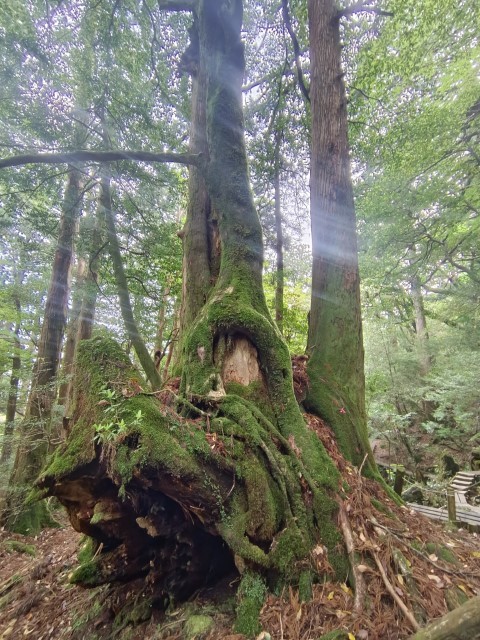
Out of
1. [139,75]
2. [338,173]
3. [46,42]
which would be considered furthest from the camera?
[139,75]

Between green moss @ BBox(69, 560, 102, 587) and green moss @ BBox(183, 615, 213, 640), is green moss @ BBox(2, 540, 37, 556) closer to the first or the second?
green moss @ BBox(69, 560, 102, 587)

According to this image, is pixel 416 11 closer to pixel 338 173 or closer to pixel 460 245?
pixel 338 173

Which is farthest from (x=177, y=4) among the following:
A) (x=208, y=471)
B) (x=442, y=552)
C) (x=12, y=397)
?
(x=12, y=397)

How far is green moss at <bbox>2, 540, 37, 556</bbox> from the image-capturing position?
5.08 meters

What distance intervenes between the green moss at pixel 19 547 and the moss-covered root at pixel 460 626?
6.06 m

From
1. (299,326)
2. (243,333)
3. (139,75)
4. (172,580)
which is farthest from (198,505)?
(139,75)

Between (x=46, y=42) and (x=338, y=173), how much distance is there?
619 cm

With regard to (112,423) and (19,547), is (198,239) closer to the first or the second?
(112,423)

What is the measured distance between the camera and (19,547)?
203 inches

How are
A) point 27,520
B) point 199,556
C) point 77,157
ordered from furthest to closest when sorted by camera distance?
point 27,520 < point 77,157 < point 199,556

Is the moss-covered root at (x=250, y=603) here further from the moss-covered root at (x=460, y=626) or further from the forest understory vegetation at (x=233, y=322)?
the moss-covered root at (x=460, y=626)

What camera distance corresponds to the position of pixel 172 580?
2320 mm

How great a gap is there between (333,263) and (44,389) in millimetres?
5837

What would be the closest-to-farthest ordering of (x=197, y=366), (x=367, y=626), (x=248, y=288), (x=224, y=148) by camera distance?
(x=367, y=626), (x=197, y=366), (x=248, y=288), (x=224, y=148)
